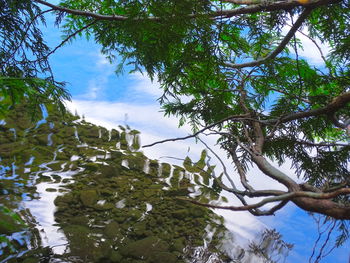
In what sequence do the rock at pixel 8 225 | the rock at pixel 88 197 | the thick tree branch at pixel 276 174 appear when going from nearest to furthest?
the thick tree branch at pixel 276 174 → the rock at pixel 8 225 → the rock at pixel 88 197

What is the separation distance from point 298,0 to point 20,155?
4193mm

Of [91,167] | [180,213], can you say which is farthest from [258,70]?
[91,167]

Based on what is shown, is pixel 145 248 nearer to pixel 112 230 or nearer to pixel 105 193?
pixel 112 230

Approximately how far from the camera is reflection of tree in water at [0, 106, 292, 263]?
2.75 meters

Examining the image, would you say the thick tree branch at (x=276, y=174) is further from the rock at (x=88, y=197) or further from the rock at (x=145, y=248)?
the rock at (x=88, y=197)

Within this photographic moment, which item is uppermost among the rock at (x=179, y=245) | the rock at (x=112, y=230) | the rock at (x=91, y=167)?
the rock at (x=91, y=167)

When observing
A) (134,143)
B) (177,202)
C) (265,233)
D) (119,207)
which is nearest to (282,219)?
(265,233)

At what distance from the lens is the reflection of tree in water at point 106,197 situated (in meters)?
2.75

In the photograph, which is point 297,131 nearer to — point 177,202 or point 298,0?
point 298,0

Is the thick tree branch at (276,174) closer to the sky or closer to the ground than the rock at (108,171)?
closer to the ground

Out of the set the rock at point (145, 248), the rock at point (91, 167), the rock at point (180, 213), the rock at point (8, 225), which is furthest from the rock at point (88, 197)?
the rock at point (180, 213)

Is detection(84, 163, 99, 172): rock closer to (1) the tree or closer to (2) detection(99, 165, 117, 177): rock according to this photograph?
(2) detection(99, 165, 117, 177): rock

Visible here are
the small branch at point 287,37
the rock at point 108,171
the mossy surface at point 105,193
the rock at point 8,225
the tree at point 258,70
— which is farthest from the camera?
the rock at point 108,171

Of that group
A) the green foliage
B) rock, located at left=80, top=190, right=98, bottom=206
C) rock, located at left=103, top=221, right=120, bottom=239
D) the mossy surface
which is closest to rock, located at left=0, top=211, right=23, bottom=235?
the mossy surface
